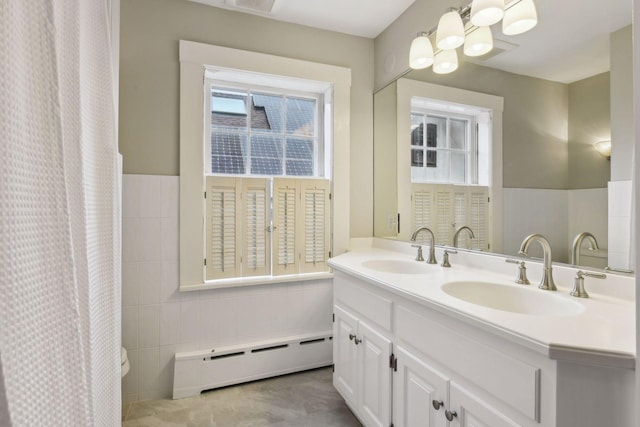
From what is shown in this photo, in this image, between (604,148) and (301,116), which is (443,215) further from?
(301,116)

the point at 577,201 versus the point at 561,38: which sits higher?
the point at 561,38

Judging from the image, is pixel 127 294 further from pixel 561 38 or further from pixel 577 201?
pixel 561 38

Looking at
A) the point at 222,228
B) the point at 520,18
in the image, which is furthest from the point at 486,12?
the point at 222,228

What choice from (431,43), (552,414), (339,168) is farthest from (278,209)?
(552,414)

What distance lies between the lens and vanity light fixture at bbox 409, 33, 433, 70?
184cm

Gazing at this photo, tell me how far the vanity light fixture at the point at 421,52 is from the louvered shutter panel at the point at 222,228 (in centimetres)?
133

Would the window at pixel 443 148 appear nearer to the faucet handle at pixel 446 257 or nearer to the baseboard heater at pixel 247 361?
the faucet handle at pixel 446 257

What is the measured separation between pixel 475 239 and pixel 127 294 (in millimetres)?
1971

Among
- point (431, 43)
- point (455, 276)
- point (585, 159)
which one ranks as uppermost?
point (431, 43)

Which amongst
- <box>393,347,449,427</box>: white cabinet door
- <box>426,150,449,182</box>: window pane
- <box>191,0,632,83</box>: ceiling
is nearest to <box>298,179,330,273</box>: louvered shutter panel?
<box>426,150,449,182</box>: window pane

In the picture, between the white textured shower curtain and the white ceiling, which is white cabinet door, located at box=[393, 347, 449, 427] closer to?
the white textured shower curtain

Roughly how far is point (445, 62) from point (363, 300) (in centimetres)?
140

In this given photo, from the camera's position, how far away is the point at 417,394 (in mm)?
1173

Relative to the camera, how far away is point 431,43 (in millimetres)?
1913
